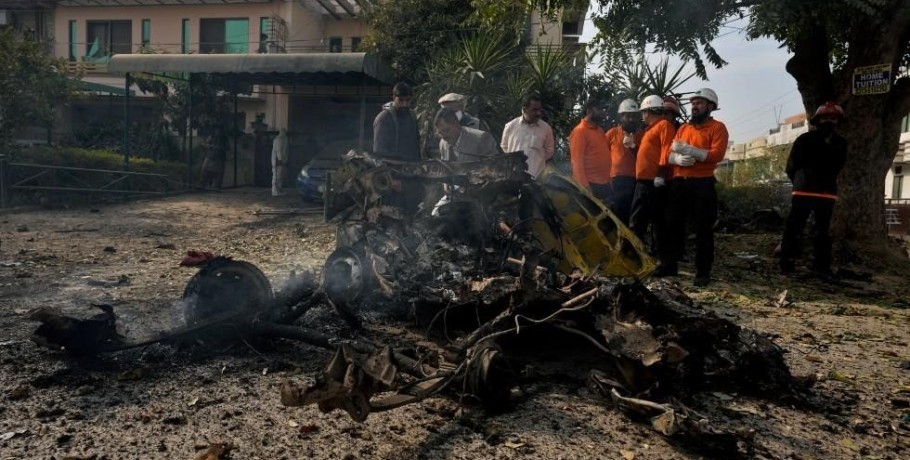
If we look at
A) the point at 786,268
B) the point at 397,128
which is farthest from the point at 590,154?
the point at 786,268

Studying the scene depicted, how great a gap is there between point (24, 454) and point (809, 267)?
26.1ft

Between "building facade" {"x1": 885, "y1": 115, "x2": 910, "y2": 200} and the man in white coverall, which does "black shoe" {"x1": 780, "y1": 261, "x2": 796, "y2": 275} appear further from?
"building facade" {"x1": 885, "y1": 115, "x2": 910, "y2": 200}

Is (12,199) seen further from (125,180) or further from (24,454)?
(24,454)

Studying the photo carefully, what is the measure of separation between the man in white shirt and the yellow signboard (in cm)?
401

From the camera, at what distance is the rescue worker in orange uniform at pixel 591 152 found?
741cm

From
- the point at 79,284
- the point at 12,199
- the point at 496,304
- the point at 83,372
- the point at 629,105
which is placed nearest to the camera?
the point at 83,372

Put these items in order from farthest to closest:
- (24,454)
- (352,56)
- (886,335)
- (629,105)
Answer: (352,56) < (629,105) < (886,335) < (24,454)

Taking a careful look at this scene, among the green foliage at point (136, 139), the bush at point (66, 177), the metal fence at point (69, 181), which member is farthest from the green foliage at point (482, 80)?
the green foliage at point (136, 139)

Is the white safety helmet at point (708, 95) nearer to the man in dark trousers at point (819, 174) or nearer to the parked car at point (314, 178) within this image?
the man in dark trousers at point (819, 174)

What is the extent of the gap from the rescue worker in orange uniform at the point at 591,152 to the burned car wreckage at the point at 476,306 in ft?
7.36

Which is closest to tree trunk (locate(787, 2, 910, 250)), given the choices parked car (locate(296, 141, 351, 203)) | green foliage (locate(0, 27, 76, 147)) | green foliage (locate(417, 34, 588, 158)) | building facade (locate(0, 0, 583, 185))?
green foliage (locate(417, 34, 588, 158))

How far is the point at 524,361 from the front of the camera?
3984mm

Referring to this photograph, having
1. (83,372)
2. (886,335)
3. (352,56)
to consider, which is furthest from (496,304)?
(352,56)

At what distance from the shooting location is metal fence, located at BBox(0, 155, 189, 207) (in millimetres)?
11719
